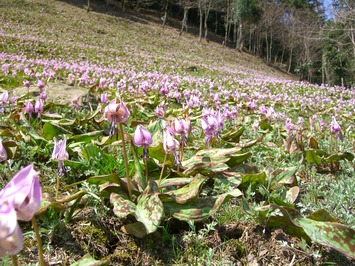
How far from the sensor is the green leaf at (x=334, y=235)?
132 cm

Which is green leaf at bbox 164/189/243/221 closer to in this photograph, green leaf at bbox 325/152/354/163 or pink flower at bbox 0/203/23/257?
pink flower at bbox 0/203/23/257

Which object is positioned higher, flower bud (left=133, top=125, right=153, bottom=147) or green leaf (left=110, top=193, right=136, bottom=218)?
flower bud (left=133, top=125, right=153, bottom=147)

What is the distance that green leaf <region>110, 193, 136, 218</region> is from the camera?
56.5 inches

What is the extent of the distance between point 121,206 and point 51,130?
1.29 metres

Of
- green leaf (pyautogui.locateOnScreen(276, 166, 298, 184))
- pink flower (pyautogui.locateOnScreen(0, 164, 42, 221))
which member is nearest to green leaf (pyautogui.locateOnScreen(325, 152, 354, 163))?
green leaf (pyautogui.locateOnScreen(276, 166, 298, 184))

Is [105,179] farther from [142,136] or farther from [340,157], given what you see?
[340,157]

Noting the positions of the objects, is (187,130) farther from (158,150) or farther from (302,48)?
(302,48)

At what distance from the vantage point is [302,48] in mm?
44875

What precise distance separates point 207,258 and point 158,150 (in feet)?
2.56

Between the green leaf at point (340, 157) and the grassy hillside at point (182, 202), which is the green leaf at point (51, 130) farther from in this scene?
the green leaf at point (340, 157)

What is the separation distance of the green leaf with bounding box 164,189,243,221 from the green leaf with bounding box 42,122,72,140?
1.29 meters

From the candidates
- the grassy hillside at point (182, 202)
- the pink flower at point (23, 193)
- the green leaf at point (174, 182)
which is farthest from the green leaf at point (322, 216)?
the pink flower at point (23, 193)

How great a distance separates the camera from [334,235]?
1.37m

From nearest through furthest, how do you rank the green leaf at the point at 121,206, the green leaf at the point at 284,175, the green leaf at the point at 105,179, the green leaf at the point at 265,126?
the green leaf at the point at 121,206, the green leaf at the point at 105,179, the green leaf at the point at 284,175, the green leaf at the point at 265,126
